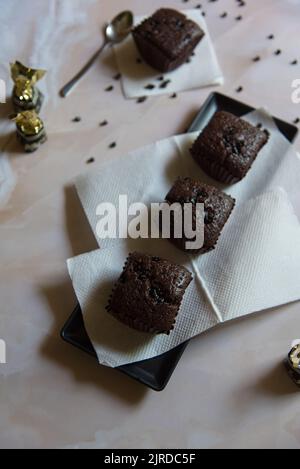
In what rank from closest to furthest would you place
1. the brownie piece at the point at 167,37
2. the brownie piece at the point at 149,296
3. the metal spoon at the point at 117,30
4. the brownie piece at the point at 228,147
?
the brownie piece at the point at 149,296 → the brownie piece at the point at 228,147 → the brownie piece at the point at 167,37 → the metal spoon at the point at 117,30

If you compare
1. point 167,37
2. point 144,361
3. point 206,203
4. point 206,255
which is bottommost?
point 144,361

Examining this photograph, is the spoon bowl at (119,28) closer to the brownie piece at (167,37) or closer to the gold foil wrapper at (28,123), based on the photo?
the brownie piece at (167,37)

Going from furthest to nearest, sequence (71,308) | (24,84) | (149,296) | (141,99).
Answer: (141,99)
(24,84)
(71,308)
(149,296)

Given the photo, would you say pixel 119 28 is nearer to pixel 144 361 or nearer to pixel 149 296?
pixel 149 296

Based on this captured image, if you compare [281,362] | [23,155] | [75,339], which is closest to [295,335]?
[281,362]

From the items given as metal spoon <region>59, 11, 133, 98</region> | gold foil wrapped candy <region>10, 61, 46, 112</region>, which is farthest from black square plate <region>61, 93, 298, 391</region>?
metal spoon <region>59, 11, 133, 98</region>

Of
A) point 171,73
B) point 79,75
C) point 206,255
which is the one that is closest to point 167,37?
point 171,73

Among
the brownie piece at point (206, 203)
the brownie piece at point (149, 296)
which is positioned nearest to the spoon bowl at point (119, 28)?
the brownie piece at point (206, 203)

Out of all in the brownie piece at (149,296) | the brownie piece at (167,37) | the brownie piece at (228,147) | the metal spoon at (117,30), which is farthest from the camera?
the metal spoon at (117,30)
